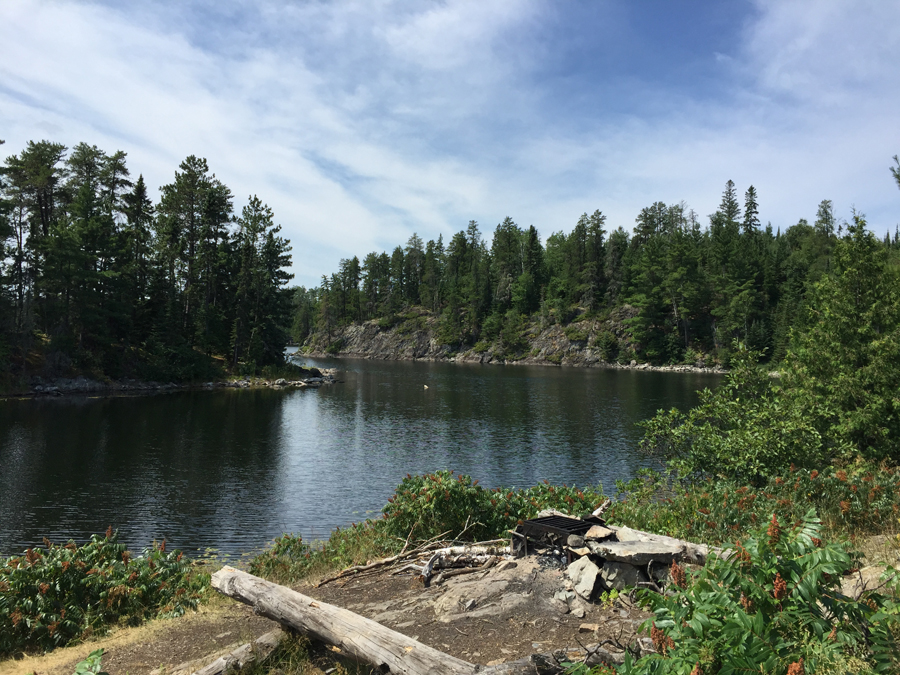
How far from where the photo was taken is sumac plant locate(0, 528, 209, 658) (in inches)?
338

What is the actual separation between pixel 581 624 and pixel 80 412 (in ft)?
137

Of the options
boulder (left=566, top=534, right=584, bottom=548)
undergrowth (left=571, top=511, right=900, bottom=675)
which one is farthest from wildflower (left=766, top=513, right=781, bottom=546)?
boulder (left=566, top=534, right=584, bottom=548)

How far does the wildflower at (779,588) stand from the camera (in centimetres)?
385

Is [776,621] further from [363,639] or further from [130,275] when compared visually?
[130,275]

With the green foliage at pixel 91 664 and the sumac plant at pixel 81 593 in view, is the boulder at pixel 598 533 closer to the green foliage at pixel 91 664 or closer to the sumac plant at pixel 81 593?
the green foliage at pixel 91 664

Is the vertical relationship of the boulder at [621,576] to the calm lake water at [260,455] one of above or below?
above

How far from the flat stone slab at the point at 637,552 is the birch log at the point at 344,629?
2.77m

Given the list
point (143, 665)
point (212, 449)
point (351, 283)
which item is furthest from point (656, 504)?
point (351, 283)

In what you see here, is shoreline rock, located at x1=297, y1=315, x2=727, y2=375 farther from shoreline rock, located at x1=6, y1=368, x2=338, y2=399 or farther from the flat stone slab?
the flat stone slab

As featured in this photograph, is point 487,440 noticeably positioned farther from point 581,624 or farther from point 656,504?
point 581,624

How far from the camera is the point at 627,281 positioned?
108 meters

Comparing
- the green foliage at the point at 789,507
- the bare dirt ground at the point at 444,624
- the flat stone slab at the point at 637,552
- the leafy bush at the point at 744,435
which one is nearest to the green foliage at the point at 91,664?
the bare dirt ground at the point at 444,624

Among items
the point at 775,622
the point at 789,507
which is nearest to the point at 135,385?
the point at 789,507

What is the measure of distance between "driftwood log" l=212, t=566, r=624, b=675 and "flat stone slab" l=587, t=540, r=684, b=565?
7.31ft
